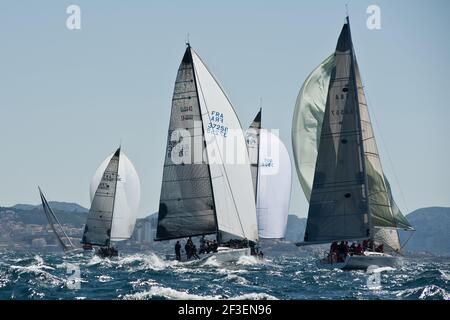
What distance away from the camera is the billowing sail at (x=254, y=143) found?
218ft

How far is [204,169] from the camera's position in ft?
167

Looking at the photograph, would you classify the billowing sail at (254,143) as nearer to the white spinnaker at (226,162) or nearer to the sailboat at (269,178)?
the sailboat at (269,178)

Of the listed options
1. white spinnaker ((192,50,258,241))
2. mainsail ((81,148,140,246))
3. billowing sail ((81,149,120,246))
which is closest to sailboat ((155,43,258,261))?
white spinnaker ((192,50,258,241))

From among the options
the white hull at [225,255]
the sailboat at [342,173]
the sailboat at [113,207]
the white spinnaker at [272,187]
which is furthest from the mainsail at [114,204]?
the sailboat at [342,173]

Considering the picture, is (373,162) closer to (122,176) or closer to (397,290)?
(397,290)

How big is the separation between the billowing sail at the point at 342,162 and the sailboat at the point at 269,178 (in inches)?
703

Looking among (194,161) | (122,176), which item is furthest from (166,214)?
(122,176)

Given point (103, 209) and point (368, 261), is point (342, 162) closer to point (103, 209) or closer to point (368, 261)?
point (368, 261)

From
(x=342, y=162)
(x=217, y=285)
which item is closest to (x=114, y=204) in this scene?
(x=342, y=162)

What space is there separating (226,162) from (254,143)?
632 inches

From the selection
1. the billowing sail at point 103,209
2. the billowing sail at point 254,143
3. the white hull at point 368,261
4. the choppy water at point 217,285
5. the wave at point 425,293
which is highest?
the billowing sail at point 254,143

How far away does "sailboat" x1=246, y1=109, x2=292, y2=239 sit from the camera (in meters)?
67.1

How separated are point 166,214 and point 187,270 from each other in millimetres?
6769

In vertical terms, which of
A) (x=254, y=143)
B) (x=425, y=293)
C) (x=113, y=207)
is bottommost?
(x=425, y=293)
